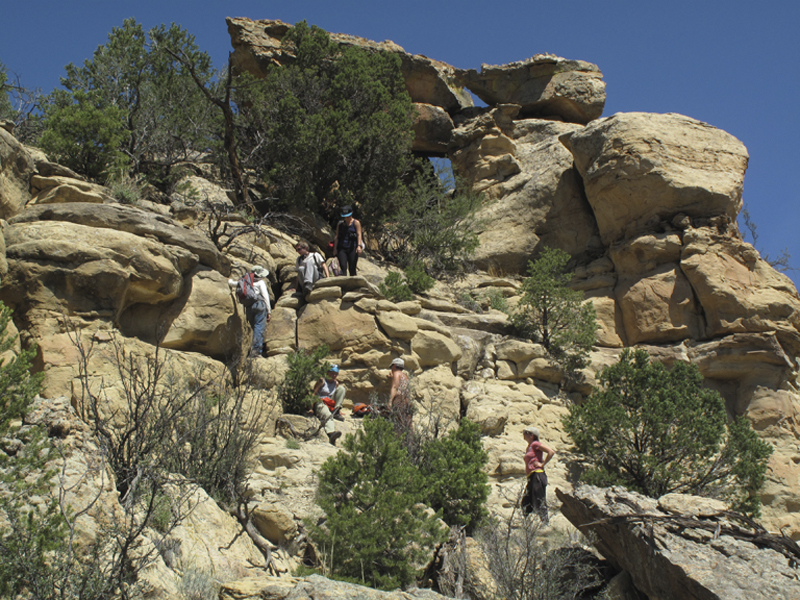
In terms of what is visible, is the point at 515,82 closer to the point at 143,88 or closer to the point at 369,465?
the point at 143,88

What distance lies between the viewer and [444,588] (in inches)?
226

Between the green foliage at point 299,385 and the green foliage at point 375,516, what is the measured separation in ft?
8.69

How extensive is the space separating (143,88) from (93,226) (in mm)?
8584

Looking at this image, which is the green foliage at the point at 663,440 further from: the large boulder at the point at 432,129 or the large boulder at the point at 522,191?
the large boulder at the point at 432,129

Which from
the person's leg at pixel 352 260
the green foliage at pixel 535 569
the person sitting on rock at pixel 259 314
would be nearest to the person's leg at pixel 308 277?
the person sitting on rock at pixel 259 314

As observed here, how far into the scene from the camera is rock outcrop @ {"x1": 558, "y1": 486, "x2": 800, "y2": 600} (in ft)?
16.0

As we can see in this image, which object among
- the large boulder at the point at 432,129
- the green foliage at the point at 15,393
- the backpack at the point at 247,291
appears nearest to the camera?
the green foliage at the point at 15,393

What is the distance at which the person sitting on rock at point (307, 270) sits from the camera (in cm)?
1094

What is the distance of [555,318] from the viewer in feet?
41.3

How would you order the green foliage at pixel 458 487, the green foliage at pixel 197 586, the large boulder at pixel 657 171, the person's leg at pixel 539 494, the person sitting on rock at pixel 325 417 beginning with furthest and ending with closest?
1. the large boulder at pixel 657 171
2. the person sitting on rock at pixel 325 417
3. the person's leg at pixel 539 494
4. the green foliage at pixel 458 487
5. the green foliage at pixel 197 586

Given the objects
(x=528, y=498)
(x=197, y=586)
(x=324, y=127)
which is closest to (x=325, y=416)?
(x=528, y=498)

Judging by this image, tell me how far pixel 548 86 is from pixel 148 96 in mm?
12157

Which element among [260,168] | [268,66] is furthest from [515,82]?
[260,168]

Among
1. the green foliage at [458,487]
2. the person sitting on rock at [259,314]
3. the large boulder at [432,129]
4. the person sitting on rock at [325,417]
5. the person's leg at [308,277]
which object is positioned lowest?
the green foliage at [458,487]
